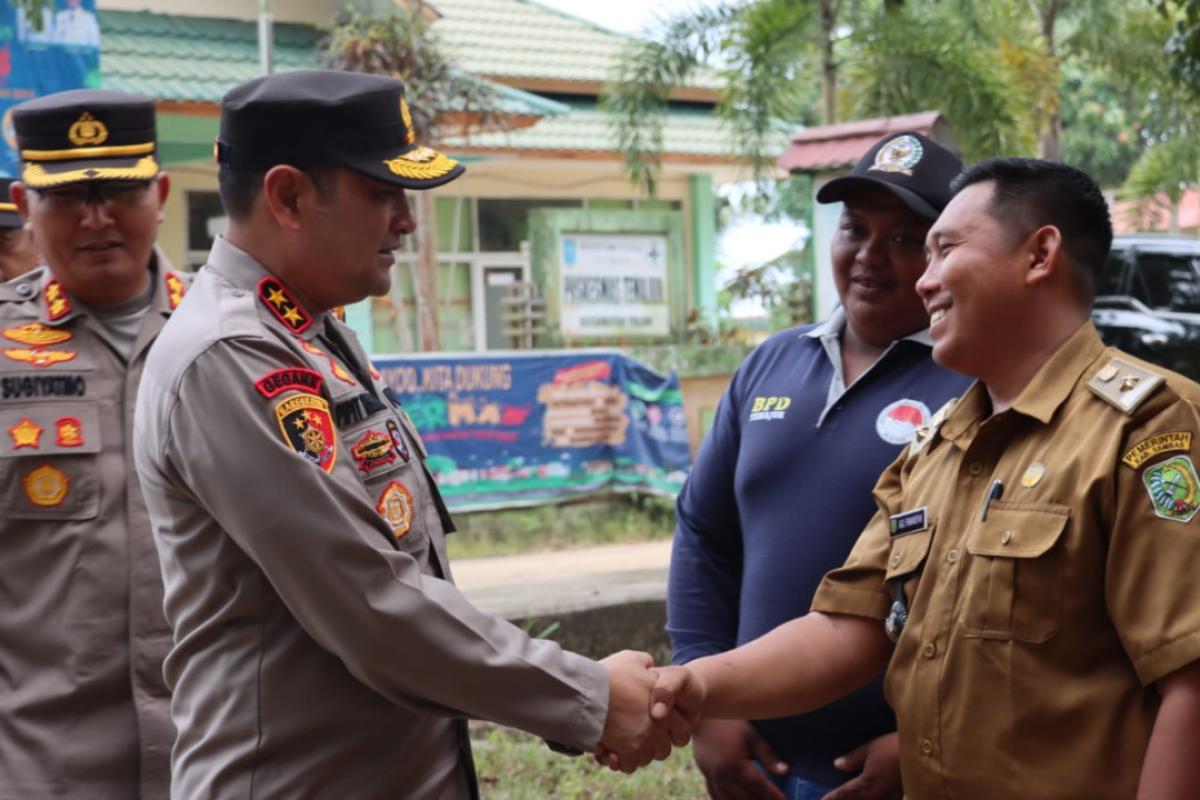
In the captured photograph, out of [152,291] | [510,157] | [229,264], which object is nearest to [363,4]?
[510,157]

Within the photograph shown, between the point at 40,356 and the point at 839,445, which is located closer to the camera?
the point at 839,445

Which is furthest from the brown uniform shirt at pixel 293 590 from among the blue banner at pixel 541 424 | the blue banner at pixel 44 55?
the blue banner at pixel 541 424

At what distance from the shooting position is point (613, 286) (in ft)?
48.7

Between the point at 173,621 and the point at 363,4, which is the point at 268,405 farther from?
the point at 363,4

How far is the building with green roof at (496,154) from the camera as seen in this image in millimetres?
12883

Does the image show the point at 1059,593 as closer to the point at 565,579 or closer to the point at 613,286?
the point at 565,579

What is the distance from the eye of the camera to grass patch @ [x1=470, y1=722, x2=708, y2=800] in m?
5.15

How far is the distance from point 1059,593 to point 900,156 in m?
1.12

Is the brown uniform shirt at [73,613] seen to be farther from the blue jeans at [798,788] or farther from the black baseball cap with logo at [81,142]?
the blue jeans at [798,788]

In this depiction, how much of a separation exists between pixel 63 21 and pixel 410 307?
860 centimetres

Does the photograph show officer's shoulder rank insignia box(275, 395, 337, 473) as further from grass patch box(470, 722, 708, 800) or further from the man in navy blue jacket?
grass patch box(470, 722, 708, 800)

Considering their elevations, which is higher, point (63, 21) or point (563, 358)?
point (63, 21)

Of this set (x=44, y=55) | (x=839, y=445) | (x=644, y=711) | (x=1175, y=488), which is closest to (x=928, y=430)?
(x=839, y=445)

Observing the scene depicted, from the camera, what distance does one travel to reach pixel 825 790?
2.79m
